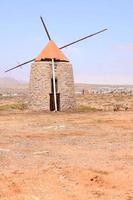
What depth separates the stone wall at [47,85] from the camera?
1203 inches

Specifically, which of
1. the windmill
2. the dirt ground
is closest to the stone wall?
the windmill

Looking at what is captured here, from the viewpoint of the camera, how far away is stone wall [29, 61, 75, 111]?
30547 mm

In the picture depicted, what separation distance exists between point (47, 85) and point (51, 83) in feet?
1.18

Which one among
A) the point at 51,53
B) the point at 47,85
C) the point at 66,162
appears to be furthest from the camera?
the point at 51,53

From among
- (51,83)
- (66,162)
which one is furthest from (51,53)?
(66,162)

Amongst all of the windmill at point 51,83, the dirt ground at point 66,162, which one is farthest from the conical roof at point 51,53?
the dirt ground at point 66,162

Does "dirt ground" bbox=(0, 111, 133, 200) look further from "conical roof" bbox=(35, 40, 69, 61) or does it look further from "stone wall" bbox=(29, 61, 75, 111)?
"conical roof" bbox=(35, 40, 69, 61)

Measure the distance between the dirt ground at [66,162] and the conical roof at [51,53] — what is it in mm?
10752

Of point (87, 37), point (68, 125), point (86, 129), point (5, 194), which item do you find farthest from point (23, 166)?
point (87, 37)

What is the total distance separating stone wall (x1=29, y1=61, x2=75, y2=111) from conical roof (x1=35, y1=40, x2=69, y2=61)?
57 cm

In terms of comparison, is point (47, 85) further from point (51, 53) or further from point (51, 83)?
point (51, 53)

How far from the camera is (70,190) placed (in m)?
9.28

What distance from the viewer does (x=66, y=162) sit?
1210 centimetres

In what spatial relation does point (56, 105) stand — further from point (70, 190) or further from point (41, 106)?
point (70, 190)
